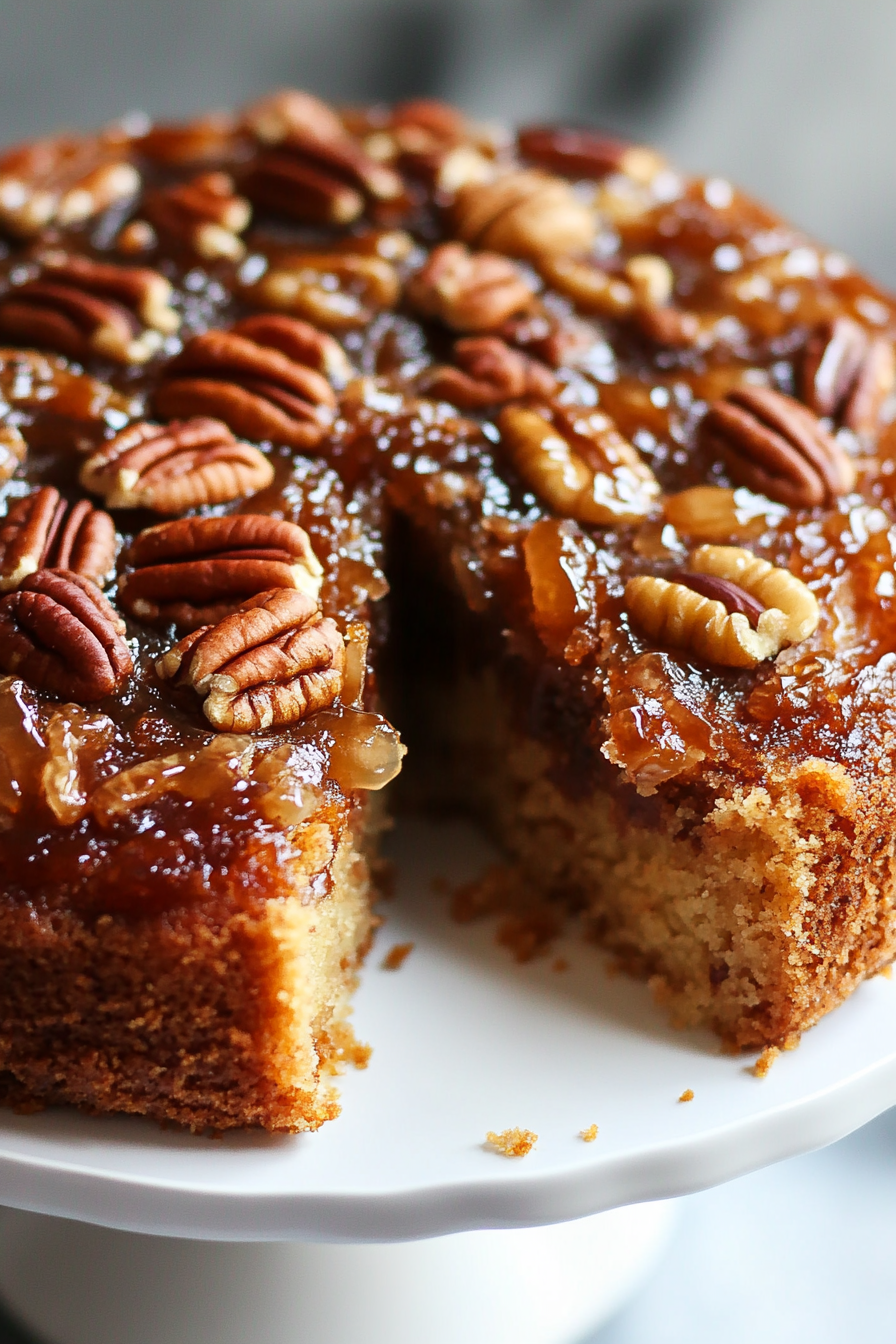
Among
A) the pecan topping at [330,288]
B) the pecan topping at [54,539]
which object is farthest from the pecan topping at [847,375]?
the pecan topping at [54,539]

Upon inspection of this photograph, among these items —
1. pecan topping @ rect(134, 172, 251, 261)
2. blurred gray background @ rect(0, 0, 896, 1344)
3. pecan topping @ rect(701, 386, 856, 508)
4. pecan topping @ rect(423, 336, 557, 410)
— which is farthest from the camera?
blurred gray background @ rect(0, 0, 896, 1344)

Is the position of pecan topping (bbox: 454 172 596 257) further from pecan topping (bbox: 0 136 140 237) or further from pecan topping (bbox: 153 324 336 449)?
pecan topping (bbox: 0 136 140 237)

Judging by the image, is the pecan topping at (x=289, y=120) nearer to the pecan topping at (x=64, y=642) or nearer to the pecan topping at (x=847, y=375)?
the pecan topping at (x=847, y=375)

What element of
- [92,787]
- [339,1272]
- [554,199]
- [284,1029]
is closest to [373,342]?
[554,199]

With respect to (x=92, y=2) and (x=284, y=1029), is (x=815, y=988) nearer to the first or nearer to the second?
(x=284, y=1029)

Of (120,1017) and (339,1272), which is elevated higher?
(120,1017)

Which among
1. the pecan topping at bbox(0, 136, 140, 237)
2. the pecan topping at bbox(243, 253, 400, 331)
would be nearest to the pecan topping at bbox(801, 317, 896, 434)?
the pecan topping at bbox(243, 253, 400, 331)
